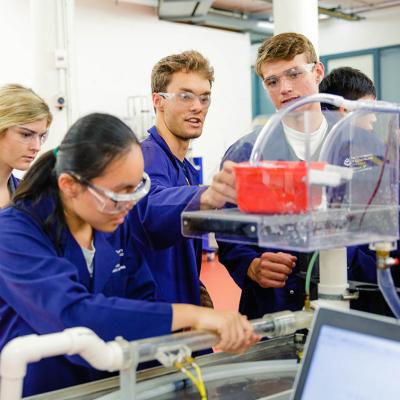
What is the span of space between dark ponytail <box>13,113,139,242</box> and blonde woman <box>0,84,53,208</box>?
891 mm

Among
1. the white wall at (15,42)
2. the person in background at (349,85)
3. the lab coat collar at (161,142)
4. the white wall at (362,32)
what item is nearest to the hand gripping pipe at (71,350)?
the lab coat collar at (161,142)

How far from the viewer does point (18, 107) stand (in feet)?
7.00

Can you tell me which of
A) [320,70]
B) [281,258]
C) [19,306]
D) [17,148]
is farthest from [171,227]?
[17,148]

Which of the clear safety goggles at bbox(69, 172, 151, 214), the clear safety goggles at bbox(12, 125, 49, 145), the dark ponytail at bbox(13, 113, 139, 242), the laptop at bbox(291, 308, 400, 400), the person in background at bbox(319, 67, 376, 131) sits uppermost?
the person in background at bbox(319, 67, 376, 131)

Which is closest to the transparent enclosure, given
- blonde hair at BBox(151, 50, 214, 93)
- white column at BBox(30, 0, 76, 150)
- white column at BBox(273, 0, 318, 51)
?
blonde hair at BBox(151, 50, 214, 93)

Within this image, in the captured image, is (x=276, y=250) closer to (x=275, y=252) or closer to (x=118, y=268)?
(x=275, y=252)

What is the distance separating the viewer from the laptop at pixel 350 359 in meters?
0.86

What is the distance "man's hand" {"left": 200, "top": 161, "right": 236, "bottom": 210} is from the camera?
1144mm

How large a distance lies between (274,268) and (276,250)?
127 millimetres

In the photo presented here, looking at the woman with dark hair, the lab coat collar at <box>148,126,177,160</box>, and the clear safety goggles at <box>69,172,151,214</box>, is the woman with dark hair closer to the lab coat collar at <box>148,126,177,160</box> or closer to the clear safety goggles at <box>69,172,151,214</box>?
the clear safety goggles at <box>69,172,151,214</box>

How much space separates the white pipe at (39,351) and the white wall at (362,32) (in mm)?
8009

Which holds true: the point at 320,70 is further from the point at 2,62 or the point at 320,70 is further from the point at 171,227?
the point at 2,62

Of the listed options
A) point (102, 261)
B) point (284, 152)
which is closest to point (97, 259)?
point (102, 261)

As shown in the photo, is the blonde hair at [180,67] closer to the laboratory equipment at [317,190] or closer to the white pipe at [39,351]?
the laboratory equipment at [317,190]
